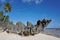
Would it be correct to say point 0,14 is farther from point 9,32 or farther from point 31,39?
point 31,39

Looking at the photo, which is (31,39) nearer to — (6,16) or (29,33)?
(29,33)

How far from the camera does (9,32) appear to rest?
1530 cm

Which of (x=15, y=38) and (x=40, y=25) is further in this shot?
(x=40, y=25)

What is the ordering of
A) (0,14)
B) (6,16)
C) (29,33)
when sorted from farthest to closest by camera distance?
(6,16), (0,14), (29,33)

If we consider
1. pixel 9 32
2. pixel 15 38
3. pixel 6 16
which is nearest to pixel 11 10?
pixel 6 16

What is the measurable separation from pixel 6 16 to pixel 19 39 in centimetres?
1712

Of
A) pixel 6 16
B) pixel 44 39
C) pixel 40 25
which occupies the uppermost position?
pixel 6 16

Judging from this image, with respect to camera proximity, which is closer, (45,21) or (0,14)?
(45,21)

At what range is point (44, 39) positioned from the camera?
13.6 meters

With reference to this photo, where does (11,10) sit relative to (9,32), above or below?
above

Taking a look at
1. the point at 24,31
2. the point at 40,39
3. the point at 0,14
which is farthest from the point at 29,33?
the point at 0,14

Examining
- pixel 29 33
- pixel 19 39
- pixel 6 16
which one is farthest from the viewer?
pixel 6 16

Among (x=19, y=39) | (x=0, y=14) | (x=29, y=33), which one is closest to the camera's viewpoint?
(x=19, y=39)

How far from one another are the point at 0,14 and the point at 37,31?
1399cm
